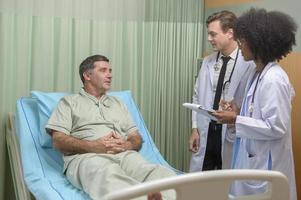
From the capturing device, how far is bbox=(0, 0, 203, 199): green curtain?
2.75m

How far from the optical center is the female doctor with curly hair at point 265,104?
1923 millimetres

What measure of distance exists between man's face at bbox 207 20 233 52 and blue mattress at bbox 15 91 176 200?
2.47ft

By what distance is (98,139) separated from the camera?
2.37 metres

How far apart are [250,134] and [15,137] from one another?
4.84 feet

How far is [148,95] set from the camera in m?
3.32

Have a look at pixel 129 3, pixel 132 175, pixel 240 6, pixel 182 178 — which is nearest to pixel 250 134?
pixel 132 175

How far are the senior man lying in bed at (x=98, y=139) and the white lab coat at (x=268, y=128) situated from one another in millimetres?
439

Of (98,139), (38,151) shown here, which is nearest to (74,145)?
(98,139)

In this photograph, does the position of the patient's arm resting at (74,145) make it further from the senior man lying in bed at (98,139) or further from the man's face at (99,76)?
the man's face at (99,76)

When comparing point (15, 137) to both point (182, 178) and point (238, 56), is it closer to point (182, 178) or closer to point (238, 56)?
point (238, 56)

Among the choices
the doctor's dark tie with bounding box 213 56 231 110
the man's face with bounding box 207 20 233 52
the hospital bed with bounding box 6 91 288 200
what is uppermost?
the man's face with bounding box 207 20 233 52

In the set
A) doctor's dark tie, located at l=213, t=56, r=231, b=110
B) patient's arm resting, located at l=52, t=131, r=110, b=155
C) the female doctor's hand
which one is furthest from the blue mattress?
the female doctor's hand

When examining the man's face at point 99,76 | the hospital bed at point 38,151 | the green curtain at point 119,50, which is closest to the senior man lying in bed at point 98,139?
the man's face at point 99,76

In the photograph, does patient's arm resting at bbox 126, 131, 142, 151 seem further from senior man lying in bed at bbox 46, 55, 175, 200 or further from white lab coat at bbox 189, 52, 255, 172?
white lab coat at bbox 189, 52, 255, 172
